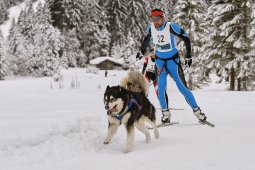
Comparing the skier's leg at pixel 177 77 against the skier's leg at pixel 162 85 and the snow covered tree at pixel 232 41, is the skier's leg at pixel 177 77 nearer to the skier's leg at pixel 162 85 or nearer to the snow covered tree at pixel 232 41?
the skier's leg at pixel 162 85

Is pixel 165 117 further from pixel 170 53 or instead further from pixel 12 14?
pixel 12 14

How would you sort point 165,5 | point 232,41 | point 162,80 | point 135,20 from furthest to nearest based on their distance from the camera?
point 165,5, point 135,20, point 232,41, point 162,80

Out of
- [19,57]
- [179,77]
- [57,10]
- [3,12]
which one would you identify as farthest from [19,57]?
[3,12]

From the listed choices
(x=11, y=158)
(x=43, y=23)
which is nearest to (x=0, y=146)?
(x=11, y=158)

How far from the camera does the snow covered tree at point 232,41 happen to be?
855 inches

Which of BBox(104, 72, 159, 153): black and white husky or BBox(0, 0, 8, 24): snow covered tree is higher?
BBox(0, 0, 8, 24): snow covered tree

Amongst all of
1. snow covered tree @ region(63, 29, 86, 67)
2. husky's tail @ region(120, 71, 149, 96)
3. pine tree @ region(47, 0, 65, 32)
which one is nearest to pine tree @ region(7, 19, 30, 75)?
snow covered tree @ region(63, 29, 86, 67)

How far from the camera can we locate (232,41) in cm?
2230

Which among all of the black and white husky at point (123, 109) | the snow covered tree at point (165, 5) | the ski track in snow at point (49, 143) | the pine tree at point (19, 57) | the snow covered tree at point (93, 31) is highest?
the snow covered tree at point (165, 5)

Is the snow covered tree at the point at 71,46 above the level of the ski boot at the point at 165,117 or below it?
above

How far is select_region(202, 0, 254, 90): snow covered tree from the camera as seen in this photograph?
21.7 metres

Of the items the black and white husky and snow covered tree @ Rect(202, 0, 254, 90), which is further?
snow covered tree @ Rect(202, 0, 254, 90)

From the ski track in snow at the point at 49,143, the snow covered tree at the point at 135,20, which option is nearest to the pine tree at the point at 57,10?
the snow covered tree at the point at 135,20

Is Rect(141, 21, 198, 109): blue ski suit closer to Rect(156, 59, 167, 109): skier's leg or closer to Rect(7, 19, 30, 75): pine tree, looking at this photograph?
Rect(156, 59, 167, 109): skier's leg
